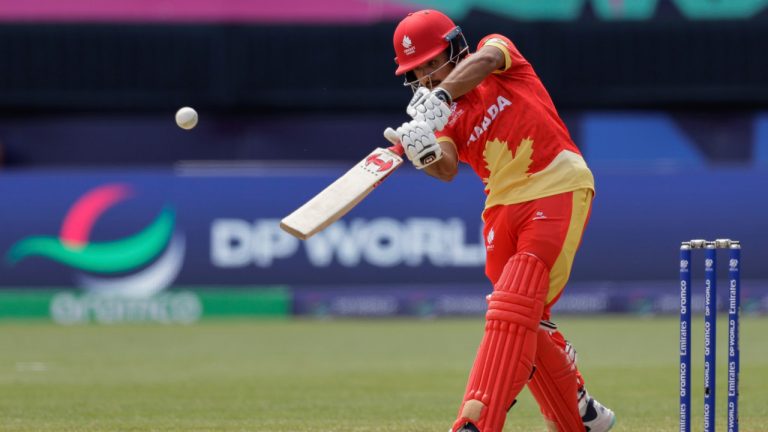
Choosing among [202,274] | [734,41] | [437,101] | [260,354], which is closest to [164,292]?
[202,274]

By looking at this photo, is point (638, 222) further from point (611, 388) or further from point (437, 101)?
point (437, 101)

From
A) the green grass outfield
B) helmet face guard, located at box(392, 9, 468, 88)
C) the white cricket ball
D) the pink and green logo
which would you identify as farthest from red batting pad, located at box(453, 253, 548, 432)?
the pink and green logo

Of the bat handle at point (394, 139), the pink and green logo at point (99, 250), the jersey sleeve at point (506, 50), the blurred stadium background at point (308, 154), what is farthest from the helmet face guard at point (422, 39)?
the pink and green logo at point (99, 250)

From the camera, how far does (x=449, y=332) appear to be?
14086 mm

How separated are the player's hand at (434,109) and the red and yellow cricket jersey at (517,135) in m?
0.35

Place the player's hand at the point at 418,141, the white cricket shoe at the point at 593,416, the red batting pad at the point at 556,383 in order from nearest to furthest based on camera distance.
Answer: the player's hand at the point at 418,141, the red batting pad at the point at 556,383, the white cricket shoe at the point at 593,416

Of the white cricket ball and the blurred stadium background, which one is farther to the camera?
the blurred stadium background

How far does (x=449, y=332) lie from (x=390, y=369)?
12.5 feet

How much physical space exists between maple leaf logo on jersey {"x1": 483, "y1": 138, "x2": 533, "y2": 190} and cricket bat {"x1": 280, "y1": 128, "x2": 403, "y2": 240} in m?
0.36

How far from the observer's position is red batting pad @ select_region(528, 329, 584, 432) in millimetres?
5652

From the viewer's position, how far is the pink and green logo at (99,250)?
614 inches

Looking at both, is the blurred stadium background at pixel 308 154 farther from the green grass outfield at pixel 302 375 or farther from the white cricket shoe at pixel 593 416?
the white cricket shoe at pixel 593 416

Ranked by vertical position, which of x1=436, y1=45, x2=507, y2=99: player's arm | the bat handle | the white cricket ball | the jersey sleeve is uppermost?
the jersey sleeve

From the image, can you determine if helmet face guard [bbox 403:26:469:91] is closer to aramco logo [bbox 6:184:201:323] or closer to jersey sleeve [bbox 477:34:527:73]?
jersey sleeve [bbox 477:34:527:73]
